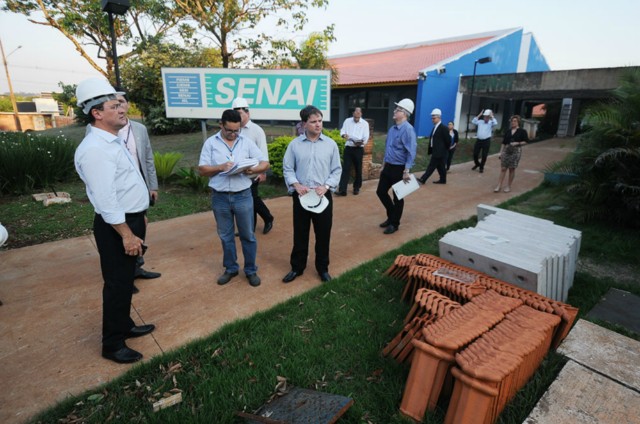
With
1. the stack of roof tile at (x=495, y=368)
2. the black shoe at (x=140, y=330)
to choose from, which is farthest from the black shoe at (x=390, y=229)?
the black shoe at (x=140, y=330)

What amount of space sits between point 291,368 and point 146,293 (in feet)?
6.20

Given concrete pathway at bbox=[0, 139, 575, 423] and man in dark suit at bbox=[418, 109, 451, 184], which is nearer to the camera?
concrete pathway at bbox=[0, 139, 575, 423]

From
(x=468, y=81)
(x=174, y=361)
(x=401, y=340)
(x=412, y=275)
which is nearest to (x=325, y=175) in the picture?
(x=412, y=275)

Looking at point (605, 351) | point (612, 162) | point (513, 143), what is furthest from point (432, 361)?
point (513, 143)

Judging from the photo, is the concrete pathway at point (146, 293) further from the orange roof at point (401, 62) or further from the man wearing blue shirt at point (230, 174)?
the orange roof at point (401, 62)

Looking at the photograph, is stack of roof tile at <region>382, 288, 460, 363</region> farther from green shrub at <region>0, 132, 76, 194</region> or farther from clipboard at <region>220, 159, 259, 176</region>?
green shrub at <region>0, 132, 76, 194</region>

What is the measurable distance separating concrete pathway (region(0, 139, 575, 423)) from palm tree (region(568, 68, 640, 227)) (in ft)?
6.32

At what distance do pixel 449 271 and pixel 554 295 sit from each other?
0.99m

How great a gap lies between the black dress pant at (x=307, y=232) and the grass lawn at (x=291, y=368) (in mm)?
365

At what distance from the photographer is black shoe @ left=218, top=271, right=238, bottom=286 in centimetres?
371

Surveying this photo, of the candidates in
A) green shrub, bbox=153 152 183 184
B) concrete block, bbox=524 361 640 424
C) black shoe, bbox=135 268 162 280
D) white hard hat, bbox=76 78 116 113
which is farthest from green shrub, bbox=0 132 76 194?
concrete block, bbox=524 361 640 424

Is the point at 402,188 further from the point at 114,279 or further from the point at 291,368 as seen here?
the point at 114,279

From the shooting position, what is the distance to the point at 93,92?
220 cm

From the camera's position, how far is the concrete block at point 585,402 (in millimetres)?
1916
